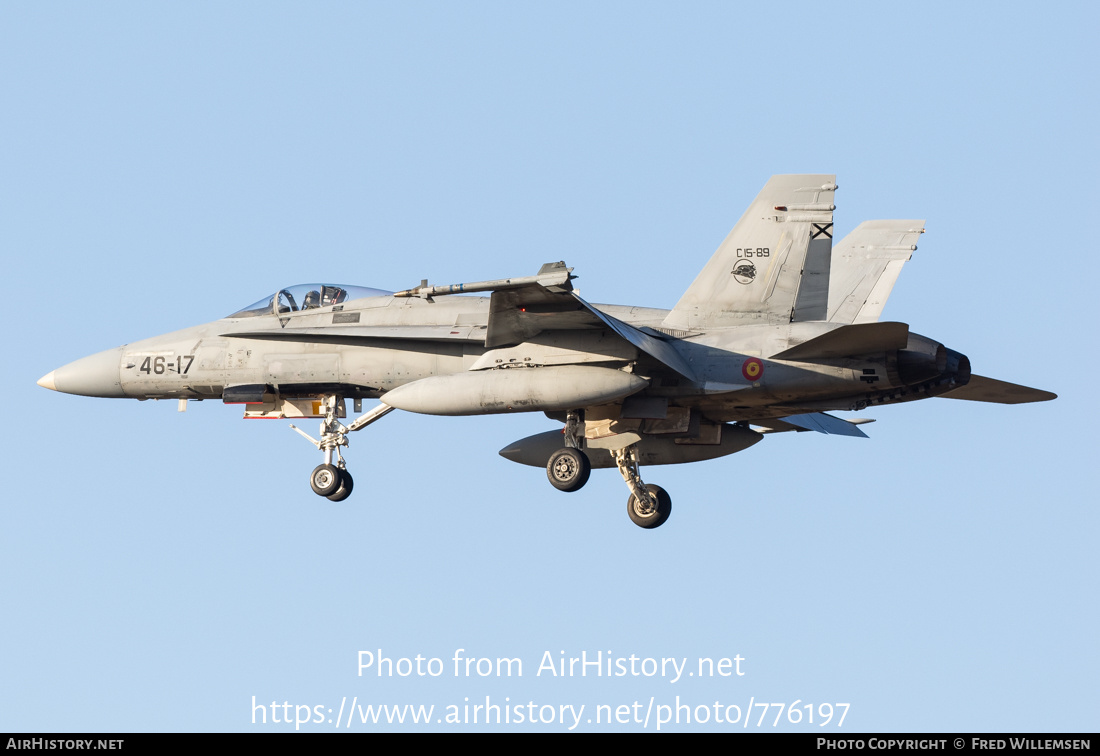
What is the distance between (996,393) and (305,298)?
31.1 ft

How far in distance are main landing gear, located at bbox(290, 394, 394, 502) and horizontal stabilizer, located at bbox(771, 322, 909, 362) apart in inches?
232

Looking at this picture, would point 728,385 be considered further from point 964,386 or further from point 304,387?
point 304,387

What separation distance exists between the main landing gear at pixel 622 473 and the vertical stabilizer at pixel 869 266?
13.9 ft

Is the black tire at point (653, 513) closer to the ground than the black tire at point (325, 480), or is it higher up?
closer to the ground

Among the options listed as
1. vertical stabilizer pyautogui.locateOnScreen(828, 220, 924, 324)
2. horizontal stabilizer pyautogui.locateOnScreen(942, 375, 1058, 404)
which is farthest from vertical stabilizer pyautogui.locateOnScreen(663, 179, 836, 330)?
vertical stabilizer pyautogui.locateOnScreen(828, 220, 924, 324)

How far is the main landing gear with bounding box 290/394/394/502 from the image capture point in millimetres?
20594

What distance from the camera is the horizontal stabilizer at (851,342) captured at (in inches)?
672

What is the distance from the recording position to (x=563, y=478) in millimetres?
19219

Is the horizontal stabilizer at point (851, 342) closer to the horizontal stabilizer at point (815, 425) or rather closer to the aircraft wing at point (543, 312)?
the aircraft wing at point (543, 312)

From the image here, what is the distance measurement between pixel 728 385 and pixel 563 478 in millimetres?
2503

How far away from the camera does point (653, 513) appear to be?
20516 millimetres

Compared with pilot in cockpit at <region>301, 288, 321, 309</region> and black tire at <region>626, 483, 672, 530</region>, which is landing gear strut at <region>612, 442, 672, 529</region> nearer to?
black tire at <region>626, 483, 672, 530</region>

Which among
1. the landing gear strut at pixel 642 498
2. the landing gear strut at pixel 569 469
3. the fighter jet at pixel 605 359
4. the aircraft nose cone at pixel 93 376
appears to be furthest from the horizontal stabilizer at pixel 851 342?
the aircraft nose cone at pixel 93 376
